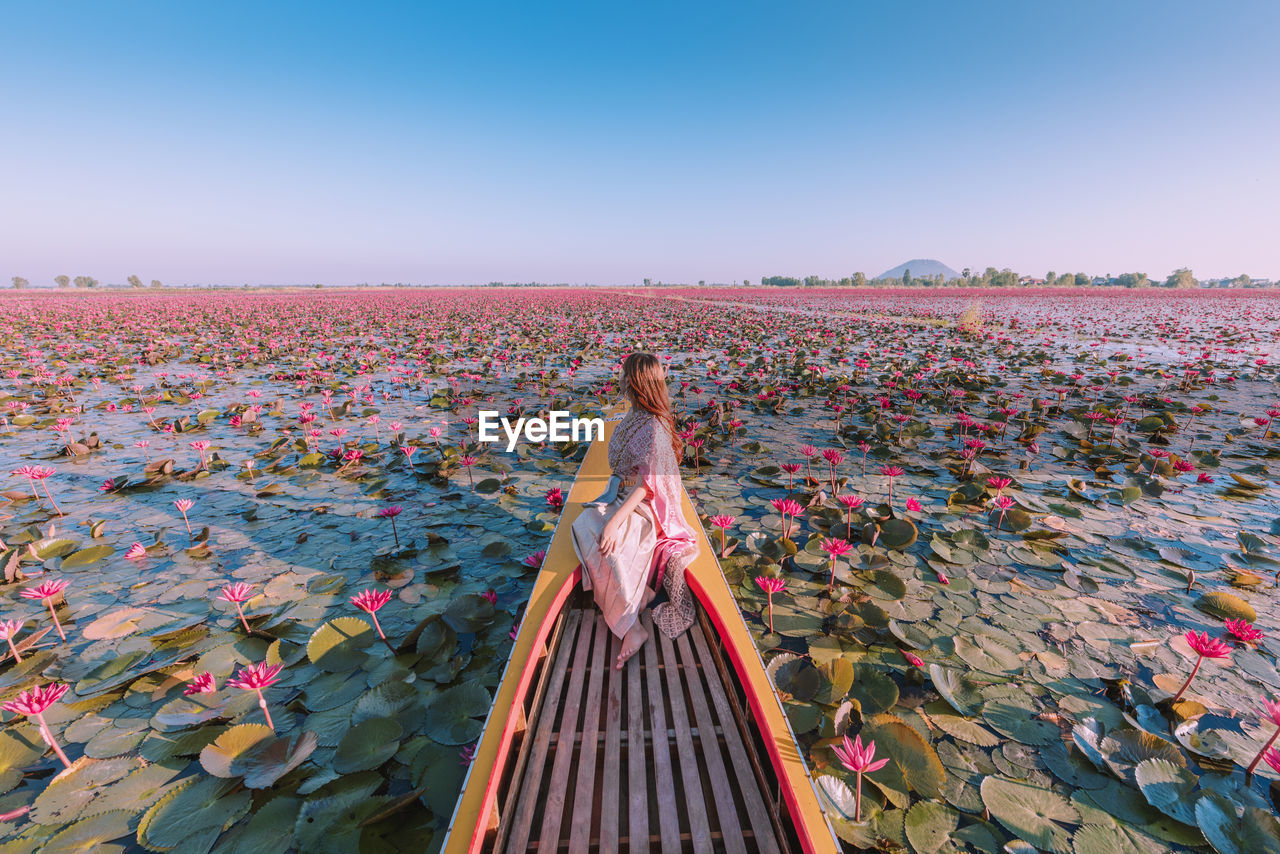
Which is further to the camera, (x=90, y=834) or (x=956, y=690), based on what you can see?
(x=956, y=690)

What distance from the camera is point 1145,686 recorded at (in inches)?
111

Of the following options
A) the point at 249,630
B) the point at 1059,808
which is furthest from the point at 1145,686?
the point at 249,630

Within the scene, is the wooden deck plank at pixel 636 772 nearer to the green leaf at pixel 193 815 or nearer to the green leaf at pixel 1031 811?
the green leaf at pixel 1031 811

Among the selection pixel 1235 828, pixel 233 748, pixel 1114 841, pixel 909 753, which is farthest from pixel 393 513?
pixel 1235 828

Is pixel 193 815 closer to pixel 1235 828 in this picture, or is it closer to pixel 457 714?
pixel 457 714

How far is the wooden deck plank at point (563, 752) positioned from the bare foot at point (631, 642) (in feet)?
0.74

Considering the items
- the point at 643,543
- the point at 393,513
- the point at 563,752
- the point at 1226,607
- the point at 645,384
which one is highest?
the point at 645,384

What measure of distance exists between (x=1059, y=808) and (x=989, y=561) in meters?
2.30

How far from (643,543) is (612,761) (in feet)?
3.86

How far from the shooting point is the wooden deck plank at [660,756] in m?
1.93

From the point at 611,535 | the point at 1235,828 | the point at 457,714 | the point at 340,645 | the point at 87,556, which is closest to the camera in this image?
the point at 1235,828

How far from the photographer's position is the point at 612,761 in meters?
2.20

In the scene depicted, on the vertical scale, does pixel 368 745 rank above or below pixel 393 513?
below

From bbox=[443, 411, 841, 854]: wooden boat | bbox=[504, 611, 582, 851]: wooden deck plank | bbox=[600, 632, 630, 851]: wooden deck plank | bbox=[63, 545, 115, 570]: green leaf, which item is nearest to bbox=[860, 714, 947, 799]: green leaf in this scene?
bbox=[443, 411, 841, 854]: wooden boat
